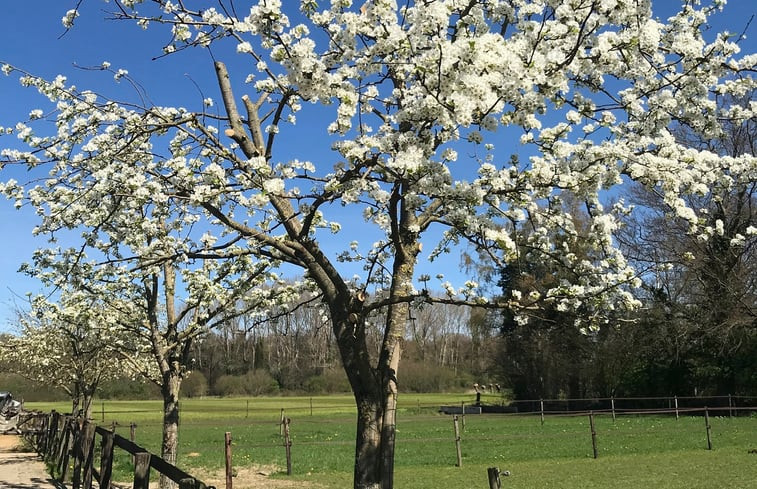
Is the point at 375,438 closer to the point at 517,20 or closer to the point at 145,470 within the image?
the point at 145,470

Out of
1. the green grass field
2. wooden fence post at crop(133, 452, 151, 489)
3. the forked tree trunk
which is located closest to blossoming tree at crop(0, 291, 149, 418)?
the green grass field

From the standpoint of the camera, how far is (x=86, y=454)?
815cm

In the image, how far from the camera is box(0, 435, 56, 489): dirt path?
10641 mm

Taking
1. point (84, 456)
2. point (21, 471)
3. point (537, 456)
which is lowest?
point (537, 456)

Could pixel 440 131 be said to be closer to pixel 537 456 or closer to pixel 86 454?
pixel 86 454

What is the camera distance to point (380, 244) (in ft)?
22.9

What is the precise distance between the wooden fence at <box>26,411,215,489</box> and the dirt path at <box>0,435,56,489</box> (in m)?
0.22

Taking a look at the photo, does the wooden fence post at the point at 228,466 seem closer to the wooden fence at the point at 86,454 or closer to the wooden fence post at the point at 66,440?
the wooden fence at the point at 86,454

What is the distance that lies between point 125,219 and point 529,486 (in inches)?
316

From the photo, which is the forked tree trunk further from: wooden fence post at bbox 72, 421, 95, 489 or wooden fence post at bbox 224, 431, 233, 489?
wooden fence post at bbox 224, 431, 233, 489

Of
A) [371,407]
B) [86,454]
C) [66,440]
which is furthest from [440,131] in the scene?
[66,440]

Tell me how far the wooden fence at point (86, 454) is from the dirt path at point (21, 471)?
217 millimetres

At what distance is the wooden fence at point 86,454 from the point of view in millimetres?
4814

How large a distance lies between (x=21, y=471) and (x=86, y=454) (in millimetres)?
5829
